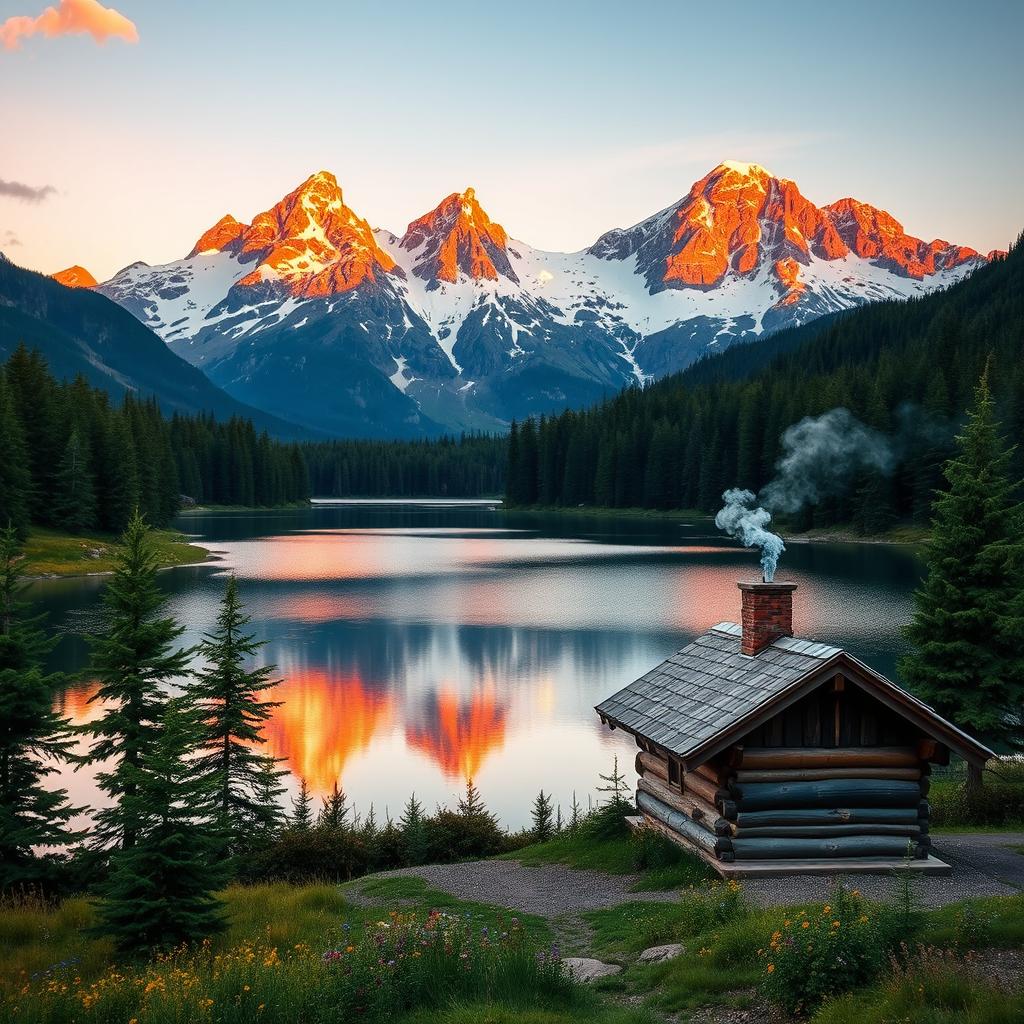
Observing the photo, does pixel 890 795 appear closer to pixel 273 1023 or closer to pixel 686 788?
pixel 686 788

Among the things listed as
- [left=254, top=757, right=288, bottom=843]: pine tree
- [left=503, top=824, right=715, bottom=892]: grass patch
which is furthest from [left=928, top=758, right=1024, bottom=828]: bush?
[left=254, top=757, right=288, bottom=843]: pine tree

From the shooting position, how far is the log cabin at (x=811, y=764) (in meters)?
18.2

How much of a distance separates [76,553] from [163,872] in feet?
258

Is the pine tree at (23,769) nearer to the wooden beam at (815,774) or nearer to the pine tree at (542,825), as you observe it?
the pine tree at (542,825)

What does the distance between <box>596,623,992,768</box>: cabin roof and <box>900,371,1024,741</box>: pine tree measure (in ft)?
23.2

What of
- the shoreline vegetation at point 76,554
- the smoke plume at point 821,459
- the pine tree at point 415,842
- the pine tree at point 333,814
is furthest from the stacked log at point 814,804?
the smoke plume at point 821,459

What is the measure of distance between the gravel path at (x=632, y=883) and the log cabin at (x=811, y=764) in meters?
0.65

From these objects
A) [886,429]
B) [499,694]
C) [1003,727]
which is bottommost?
[499,694]

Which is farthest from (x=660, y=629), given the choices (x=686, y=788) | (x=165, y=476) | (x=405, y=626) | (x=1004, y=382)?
(x=165, y=476)

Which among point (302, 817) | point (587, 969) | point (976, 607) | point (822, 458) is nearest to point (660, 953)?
point (587, 969)

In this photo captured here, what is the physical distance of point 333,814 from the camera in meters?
25.1

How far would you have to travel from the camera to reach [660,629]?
192 ft

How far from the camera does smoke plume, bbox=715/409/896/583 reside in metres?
119

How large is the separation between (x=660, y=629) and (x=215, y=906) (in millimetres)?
45182
